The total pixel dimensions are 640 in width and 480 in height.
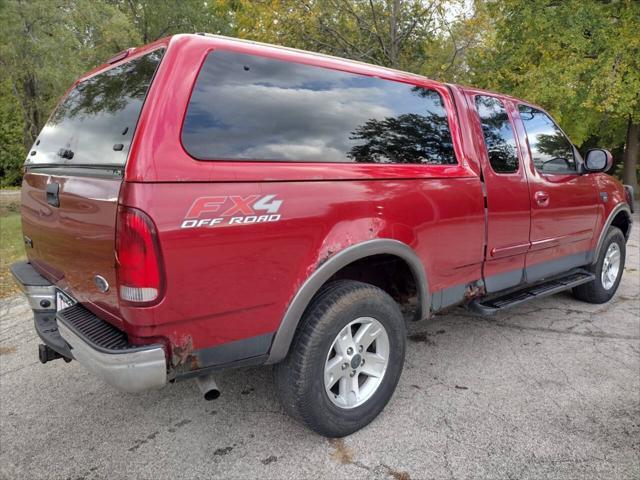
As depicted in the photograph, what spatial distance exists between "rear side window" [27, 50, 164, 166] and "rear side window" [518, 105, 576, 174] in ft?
9.93

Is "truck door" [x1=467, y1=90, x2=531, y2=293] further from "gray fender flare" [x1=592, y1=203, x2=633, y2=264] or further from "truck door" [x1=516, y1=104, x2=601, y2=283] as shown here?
"gray fender flare" [x1=592, y1=203, x2=633, y2=264]

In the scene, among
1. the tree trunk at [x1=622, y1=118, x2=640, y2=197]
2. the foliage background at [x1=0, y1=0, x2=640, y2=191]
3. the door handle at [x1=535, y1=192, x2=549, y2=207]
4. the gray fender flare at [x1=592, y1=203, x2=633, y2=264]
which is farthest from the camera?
the tree trunk at [x1=622, y1=118, x2=640, y2=197]

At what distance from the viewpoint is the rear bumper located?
1.89 metres

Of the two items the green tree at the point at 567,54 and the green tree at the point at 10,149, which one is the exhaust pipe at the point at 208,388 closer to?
the green tree at the point at 567,54

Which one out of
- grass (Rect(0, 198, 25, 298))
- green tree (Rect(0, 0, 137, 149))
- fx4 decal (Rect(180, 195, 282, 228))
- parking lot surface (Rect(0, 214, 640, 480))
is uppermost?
green tree (Rect(0, 0, 137, 149))

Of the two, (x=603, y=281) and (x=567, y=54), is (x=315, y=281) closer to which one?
(x=603, y=281)

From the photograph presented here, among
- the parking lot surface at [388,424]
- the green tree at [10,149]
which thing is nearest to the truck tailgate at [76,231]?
Result: the parking lot surface at [388,424]

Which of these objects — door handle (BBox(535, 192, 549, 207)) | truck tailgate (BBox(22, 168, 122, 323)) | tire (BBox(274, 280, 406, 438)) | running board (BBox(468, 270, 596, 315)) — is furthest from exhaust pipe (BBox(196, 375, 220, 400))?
door handle (BBox(535, 192, 549, 207))

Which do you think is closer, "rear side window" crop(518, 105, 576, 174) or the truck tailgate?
the truck tailgate

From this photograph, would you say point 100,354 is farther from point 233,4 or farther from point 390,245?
point 233,4

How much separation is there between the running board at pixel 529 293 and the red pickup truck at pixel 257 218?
2.2 inches

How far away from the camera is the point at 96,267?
210 centimetres

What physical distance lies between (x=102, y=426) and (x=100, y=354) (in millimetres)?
1065

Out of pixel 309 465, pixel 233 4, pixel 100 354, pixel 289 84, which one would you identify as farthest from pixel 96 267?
pixel 233 4
